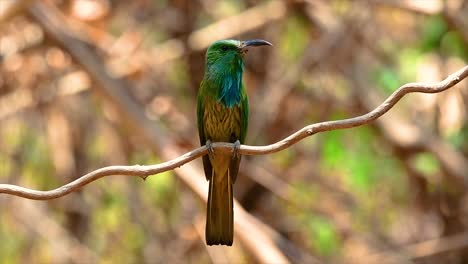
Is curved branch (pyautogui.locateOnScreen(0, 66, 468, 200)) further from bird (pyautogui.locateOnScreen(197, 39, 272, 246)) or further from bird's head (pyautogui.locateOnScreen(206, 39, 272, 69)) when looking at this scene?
bird's head (pyautogui.locateOnScreen(206, 39, 272, 69))

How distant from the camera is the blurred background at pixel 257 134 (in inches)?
233

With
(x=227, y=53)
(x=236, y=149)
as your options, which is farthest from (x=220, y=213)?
(x=227, y=53)

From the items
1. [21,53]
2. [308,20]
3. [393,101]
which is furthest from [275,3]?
[393,101]

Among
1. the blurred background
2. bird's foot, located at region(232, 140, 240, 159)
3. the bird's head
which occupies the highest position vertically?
the blurred background

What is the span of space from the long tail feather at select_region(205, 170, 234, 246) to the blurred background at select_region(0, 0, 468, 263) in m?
1.85

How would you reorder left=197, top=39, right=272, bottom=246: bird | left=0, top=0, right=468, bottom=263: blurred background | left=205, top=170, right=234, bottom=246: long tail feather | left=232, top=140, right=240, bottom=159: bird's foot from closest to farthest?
left=232, top=140, right=240, bottom=159: bird's foot, left=205, top=170, right=234, bottom=246: long tail feather, left=197, top=39, right=272, bottom=246: bird, left=0, top=0, right=468, bottom=263: blurred background

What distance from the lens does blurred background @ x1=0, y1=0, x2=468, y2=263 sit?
5906mm

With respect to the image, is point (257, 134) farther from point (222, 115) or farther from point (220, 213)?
point (220, 213)

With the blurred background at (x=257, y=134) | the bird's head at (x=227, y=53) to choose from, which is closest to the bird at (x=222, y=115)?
the bird's head at (x=227, y=53)

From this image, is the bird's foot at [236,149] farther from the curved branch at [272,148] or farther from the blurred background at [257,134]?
the blurred background at [257,134]

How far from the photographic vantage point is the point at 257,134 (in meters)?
6.03

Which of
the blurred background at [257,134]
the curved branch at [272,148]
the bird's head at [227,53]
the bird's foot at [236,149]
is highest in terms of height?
the blurred background at [257,134]

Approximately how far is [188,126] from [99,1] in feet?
3.49

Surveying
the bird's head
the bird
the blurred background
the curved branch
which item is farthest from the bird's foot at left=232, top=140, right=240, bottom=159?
the blurred background
